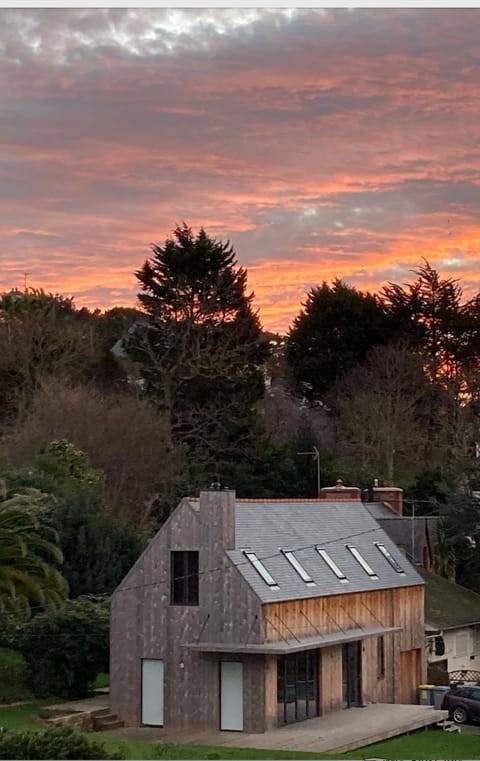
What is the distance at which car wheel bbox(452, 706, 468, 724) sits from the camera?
35.7 metres

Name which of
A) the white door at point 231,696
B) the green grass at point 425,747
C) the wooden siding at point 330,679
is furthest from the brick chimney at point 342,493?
the white door at point 231,696

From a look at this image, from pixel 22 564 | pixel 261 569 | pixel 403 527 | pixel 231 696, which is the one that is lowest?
pixel 231 696

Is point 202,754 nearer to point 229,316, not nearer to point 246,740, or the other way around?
point 246,740

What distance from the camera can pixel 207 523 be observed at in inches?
1293

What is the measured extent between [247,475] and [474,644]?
17.2 meters

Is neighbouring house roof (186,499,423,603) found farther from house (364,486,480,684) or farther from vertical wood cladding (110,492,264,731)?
house (364,486,480,684)

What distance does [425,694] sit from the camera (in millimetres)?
38688

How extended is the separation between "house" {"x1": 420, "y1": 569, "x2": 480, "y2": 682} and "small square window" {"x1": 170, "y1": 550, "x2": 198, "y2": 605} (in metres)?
10.6

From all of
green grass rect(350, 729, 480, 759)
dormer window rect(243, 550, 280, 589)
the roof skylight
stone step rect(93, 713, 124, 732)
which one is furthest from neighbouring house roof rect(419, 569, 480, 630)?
stone step rect(93, 713, 124, 732)

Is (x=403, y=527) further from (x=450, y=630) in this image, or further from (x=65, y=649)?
(x=65, y=649)

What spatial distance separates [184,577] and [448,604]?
539 inches

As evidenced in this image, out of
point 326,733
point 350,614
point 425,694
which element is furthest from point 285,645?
point 425,694

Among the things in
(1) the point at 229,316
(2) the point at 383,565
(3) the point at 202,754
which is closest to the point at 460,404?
(1) the point at 229,316

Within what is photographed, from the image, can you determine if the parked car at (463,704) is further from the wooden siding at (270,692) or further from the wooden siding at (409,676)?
the wooden siding at (270,692)
